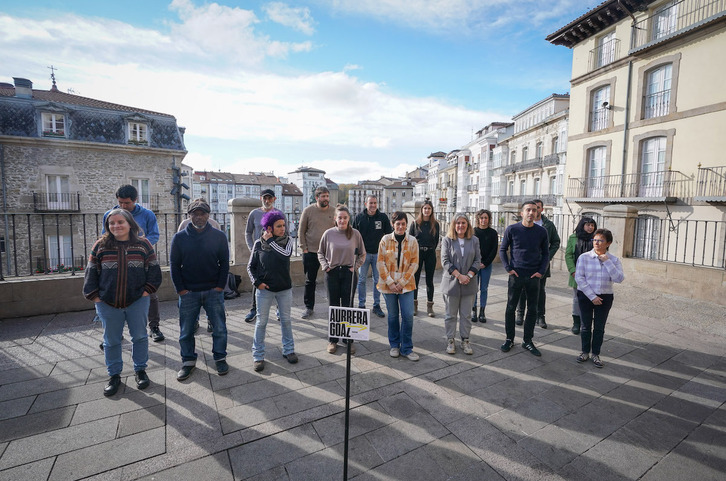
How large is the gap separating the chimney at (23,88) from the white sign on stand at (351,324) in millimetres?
31444

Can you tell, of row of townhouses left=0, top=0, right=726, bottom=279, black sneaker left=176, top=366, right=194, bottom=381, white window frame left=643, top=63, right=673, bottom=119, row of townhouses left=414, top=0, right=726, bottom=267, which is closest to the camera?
black sneaker left=176, top=366, right=194, bottom=381

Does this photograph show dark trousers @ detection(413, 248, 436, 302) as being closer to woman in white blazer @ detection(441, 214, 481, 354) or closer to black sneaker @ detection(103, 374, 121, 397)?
woman in white blazer @ detection(441, 214, 481, 354)

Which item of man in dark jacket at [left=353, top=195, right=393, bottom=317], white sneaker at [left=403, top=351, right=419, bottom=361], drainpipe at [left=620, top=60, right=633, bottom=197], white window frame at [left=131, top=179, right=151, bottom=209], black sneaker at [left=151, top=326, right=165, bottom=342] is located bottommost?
white sneaker at [left=403, top=351, right=419, bottom=361]

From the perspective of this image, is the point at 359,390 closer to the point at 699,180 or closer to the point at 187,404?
the point at 187,404

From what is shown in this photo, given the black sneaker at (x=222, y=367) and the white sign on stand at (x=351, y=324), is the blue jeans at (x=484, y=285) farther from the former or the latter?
the black sneaker at (x=222, y=367)

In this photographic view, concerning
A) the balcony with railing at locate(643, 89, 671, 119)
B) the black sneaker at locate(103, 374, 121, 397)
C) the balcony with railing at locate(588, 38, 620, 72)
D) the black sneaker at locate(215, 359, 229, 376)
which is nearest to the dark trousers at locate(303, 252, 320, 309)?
the black sneaker at locate(215, 359, 229, 376)

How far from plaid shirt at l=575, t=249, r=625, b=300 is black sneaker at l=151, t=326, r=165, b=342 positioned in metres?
5.70

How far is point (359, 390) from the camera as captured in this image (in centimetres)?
368

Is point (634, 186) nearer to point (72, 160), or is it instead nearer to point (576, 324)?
point (576, 324)

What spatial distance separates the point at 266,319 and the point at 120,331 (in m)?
1.51

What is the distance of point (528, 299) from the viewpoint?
4648mm

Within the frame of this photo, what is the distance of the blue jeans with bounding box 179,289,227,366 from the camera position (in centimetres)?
399

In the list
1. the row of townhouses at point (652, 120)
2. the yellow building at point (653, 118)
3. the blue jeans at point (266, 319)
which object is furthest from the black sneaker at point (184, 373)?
the yellow building at point (653, 118)

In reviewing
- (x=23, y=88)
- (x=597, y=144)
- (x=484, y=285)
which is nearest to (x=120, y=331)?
(x=484, y=285)
